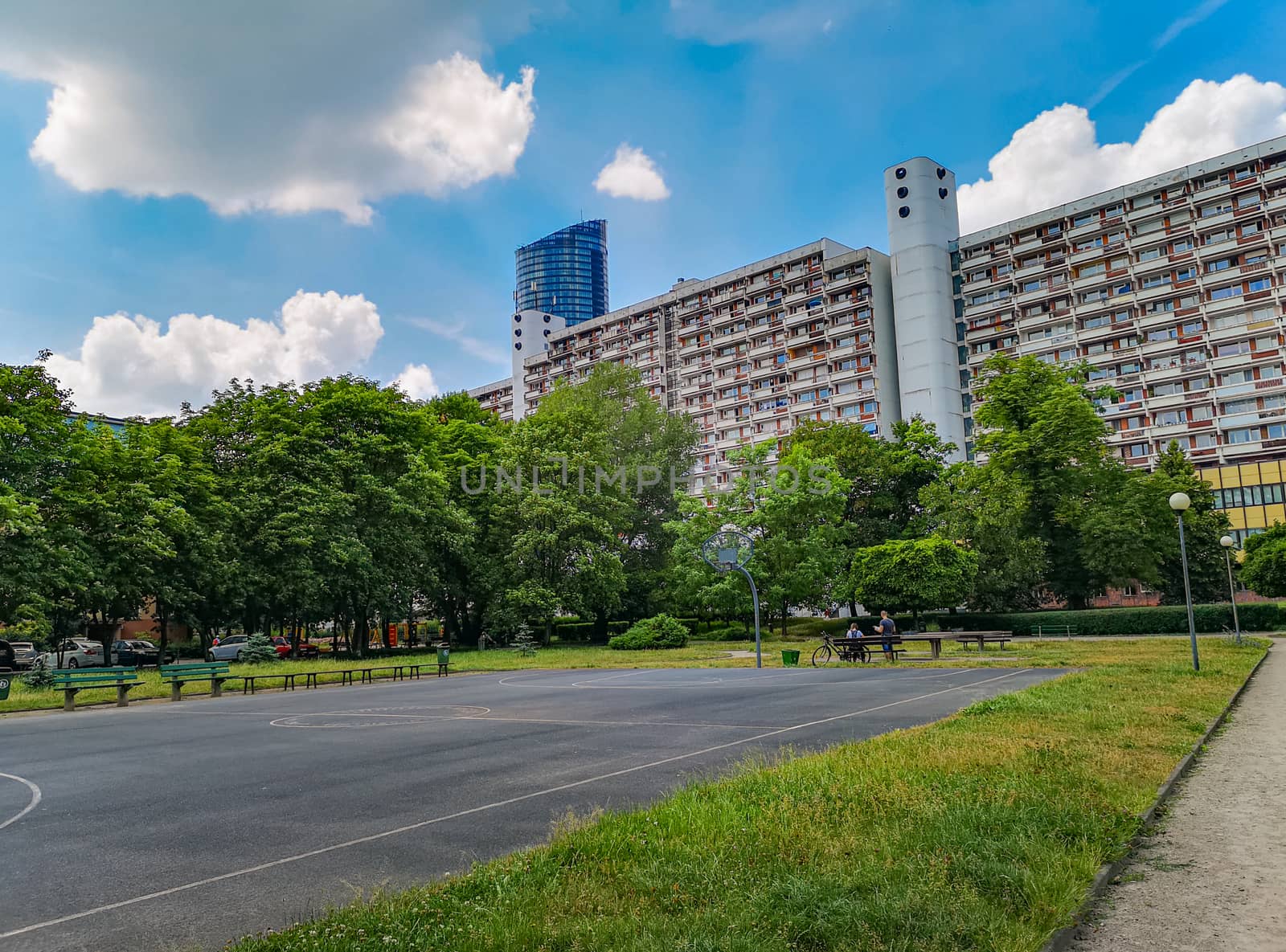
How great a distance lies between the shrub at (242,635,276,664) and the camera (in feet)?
116

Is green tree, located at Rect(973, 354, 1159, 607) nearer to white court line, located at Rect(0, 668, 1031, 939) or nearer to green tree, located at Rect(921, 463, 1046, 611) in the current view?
green tree, located at Rect(921, 463, 1046, 611)

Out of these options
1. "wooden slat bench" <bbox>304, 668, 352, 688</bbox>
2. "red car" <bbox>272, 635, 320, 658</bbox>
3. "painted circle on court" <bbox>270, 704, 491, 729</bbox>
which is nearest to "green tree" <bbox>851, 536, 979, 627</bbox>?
"wooden slat bench" <bbox>304, 668, 352, 688</bbox>

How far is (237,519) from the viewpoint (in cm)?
3838

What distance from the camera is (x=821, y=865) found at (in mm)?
5316

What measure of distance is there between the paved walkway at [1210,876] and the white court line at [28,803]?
907 centimetres

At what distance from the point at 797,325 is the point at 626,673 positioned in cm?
6795

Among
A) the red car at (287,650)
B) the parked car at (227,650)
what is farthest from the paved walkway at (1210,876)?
the red car at (287,650)

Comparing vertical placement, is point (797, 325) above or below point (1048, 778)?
above

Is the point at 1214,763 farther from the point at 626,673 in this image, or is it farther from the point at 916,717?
the point at 626,673

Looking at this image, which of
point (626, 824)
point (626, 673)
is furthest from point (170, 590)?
point (626, 824)

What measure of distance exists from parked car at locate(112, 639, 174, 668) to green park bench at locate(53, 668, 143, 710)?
2065 cm

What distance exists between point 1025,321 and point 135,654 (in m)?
73.5

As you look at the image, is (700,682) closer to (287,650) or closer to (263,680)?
(263,680)

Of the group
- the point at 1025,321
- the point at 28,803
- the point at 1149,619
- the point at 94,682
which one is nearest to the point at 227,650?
the point at 94,682
